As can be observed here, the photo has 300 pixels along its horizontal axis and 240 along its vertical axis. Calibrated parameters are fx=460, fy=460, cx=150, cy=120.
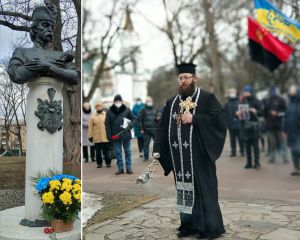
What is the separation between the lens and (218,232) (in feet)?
11.6

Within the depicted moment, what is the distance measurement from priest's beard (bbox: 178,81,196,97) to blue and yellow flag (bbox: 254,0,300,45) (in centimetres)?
78

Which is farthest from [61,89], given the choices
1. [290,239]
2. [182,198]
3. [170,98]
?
[290,239]

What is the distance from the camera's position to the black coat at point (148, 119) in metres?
3.79

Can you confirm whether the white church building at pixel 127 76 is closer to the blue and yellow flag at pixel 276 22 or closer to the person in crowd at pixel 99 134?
the person in crowd at pixel 99 134

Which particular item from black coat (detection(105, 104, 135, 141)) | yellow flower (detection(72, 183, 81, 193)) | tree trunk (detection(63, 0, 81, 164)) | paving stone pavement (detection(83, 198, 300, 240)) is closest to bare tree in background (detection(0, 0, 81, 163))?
tree trunk (detection(63, 0, 81, 164))

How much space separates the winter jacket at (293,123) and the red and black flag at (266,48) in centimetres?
23

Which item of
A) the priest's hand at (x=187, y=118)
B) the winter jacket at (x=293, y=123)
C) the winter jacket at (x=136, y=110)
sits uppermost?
the winter jacket at (x=136, y=110)

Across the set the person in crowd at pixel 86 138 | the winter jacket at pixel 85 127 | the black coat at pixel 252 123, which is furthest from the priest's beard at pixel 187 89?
the winter jacket at pixel 85 127

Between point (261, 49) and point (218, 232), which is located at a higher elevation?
point (261, 49)

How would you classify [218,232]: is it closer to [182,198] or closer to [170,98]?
[182,198]

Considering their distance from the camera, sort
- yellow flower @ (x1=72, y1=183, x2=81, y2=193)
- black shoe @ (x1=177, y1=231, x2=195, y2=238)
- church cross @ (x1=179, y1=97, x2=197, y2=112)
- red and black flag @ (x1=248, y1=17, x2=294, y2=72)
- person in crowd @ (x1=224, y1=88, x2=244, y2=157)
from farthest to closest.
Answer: yellow flower @ (x1=72, y1=183, x2=81, y2=193) → black shoe @ (x1=177, y1=231, x2=195, y2=238) → church cross @ (x1=179, y1=97, x2=197, y2=112) → person in crowd @ (x1=224, y1=88, x2=244, y2=157) → red and black flag @ (x1=248, y1=17, x2=294, y2=72)

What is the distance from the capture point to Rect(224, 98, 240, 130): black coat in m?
2.96

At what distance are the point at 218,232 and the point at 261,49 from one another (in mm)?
1459

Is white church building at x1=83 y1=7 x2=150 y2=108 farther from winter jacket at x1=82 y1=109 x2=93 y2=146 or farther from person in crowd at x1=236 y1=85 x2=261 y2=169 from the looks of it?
person in crowd at x1=236 y1=85 x2=261 y2=169
